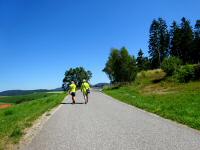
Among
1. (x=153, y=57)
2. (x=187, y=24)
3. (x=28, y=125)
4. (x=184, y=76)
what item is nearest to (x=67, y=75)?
(x=153, y=57)

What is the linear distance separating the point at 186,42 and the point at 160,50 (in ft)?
46.0

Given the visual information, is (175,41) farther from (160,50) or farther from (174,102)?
(174,102)

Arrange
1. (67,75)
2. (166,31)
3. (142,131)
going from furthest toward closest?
(67,75), (166,31), (142,131)

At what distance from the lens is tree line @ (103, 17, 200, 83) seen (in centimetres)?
7188

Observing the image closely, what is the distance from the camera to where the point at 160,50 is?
10069 cm

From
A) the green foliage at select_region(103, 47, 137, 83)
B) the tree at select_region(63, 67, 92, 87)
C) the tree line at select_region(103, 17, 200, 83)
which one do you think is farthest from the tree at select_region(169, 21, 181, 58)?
the tree at select_region(63, 67, 92, 87)

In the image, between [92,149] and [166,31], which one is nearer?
[92,149]

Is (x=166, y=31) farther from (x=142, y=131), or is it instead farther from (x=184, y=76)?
(x=142, y=131)

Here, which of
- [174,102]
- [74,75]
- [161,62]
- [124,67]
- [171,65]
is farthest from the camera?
[74,75]

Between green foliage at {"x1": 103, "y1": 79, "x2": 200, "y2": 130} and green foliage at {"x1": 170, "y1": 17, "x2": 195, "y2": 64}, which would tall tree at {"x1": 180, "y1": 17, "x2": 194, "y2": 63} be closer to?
green foliage at {"x1": 170, "y1": 17, "x2": 195, "y2": 64}

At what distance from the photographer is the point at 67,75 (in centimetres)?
15950

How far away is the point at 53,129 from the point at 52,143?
2.88 m

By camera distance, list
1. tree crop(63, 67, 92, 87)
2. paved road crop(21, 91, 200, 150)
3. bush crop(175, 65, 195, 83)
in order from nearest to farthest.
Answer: paved road crop(21, 91, 200, 150)
bush crop(175, 65, 195, 83)
tree crop(63, 67, 92, 87)

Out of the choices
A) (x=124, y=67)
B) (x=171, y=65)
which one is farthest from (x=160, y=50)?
(x=171, y=65)
